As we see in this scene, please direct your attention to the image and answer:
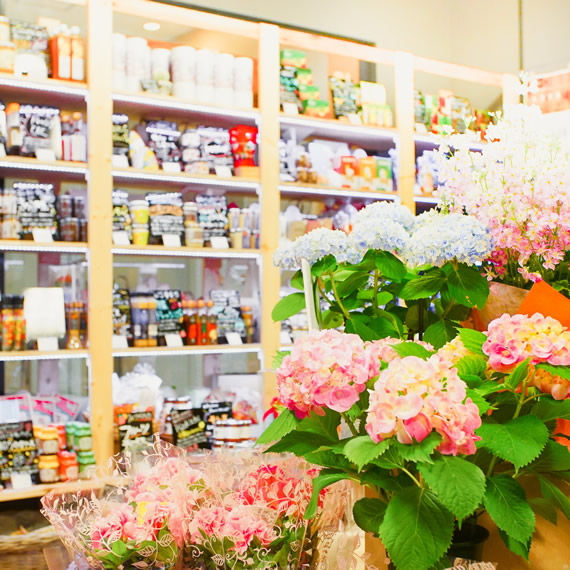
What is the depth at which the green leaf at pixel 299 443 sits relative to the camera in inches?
42.2

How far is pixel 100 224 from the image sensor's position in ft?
12.0

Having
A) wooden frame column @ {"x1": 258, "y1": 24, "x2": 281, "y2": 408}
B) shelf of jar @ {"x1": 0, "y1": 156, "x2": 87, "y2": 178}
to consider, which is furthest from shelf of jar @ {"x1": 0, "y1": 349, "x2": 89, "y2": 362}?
wooden frame column @ {"x1": 258, "y1": 24, "x2": 281, "y2": 408}

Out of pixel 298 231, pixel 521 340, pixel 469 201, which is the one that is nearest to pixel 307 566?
pixel 521 340

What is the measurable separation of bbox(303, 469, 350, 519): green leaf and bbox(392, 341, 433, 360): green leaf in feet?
0.65

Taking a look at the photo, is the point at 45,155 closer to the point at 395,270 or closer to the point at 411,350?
the point at 395,270

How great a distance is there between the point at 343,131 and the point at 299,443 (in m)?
3.69

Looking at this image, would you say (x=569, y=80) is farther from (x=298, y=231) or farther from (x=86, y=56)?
(x=86, y=56)

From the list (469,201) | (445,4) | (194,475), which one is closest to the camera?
(194,475)

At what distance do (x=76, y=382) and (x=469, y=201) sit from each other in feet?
9.42

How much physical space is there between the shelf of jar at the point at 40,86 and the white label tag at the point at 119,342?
1.19 metres

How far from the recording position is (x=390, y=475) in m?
1.03

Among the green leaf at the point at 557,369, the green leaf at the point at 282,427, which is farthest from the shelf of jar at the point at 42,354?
the green leaf at the point at 557,369

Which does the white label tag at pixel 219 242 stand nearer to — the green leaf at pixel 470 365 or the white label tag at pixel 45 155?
the white label tag at pixel 45 155

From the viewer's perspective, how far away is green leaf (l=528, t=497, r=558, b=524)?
3.60 feet
